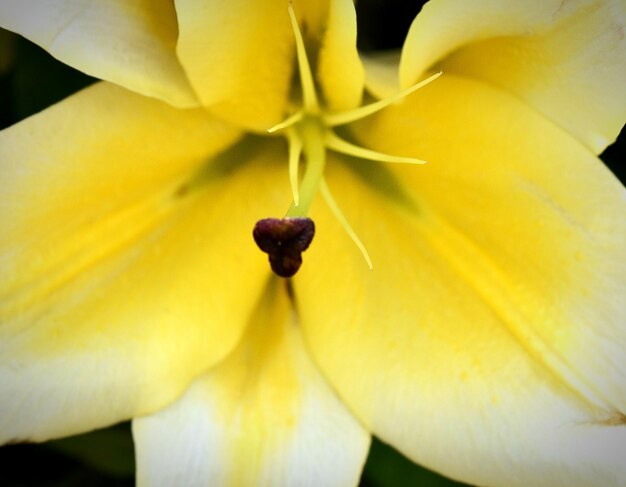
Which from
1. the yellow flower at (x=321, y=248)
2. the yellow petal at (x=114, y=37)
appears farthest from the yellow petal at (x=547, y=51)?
the yellow petal at (x=114, y=37)

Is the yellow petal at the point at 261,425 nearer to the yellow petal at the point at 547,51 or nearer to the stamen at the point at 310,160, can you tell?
the stamen at the point at 310,160

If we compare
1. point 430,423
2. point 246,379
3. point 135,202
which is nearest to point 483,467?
point 430,423

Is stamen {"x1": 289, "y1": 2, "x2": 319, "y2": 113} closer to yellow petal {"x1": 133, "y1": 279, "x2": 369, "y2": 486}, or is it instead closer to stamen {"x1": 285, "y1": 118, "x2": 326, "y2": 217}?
stamen {"x1": 285, "y1": 118, "x2": 326, "y2": 217}

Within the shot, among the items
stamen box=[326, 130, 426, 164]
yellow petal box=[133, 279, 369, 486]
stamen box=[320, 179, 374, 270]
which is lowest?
yellow petal box=[133, 279, 369, 486]

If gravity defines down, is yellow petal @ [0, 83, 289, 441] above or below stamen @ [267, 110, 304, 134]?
below

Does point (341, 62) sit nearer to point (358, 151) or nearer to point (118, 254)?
point (358, 151)

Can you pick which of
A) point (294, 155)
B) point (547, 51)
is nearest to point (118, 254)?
point (294, 155)

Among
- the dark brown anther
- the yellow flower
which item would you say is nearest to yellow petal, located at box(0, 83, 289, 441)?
the yellow flower
